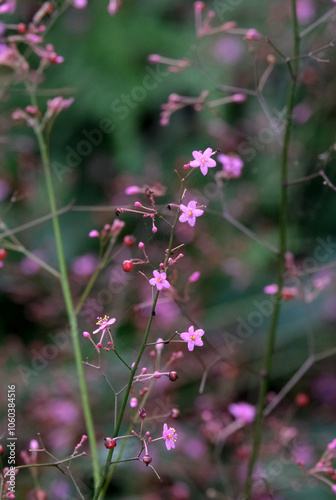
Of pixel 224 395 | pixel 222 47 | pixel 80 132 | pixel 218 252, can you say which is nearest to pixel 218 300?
pixel 218 252

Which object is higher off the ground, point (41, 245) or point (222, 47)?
point (222, 47)

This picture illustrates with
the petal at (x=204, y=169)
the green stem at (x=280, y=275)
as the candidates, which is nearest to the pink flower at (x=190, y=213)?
the petal at (x=204, y=169)

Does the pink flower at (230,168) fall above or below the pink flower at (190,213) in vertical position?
below

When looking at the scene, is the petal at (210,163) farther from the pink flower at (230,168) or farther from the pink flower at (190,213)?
the pink flower at (230,168)

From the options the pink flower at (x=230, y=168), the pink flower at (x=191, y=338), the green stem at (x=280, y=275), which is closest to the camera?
the pink flower at (x=191, y=338)

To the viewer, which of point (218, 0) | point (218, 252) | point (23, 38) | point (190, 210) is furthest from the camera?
point (218, 0)

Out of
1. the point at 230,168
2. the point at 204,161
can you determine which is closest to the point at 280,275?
the point at 230,168


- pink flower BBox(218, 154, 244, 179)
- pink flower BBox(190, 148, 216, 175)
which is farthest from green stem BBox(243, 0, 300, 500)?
pink flower BBox(190, 148, 216, 175)

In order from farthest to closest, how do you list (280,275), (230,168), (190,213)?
(230,168), (280,275), (190,213)

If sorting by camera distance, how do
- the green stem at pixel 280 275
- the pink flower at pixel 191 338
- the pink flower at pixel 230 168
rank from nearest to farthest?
the pink flower at pixel 191 338 < the green stem at pixel 280 275 < the pink flower at pixel 230 168

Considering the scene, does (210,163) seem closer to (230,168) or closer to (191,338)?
(191,338)

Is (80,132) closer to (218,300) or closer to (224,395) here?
(218,300)
